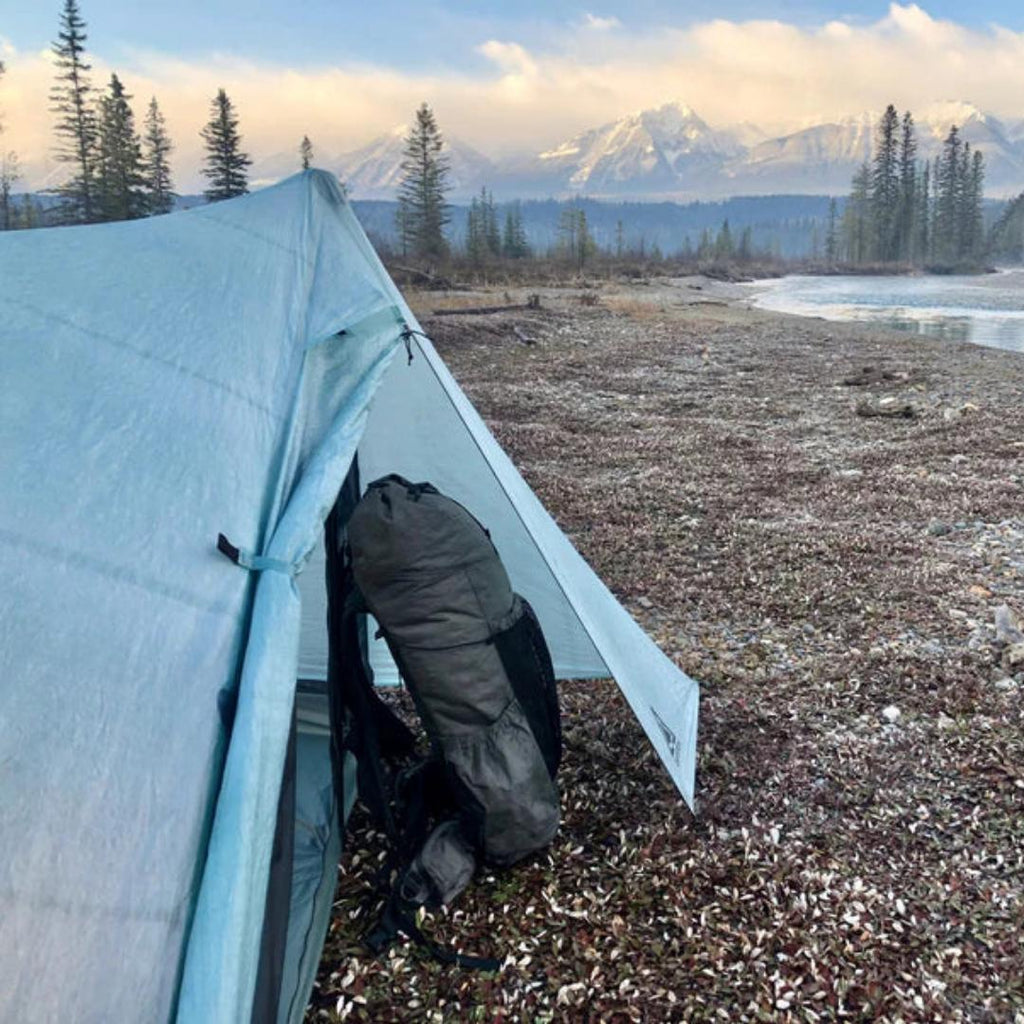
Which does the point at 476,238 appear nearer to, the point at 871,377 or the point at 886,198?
the point at 886,198

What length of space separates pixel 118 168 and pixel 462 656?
58831 millimetres

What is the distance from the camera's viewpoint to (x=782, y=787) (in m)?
4.40

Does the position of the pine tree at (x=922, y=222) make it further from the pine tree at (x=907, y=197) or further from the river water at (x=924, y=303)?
the river water at (x=924, y=303)

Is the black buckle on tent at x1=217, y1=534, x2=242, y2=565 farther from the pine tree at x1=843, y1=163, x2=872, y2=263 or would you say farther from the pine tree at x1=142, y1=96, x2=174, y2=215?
the pine tree at x1=843, y1=163, x2=872, y2=263

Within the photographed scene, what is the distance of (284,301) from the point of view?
3672mm

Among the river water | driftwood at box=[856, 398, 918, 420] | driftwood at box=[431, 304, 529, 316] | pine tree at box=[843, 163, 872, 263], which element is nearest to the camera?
driftwood at box=[856, 398, 918, 420]

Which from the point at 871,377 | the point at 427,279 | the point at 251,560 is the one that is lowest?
the point at 871,377

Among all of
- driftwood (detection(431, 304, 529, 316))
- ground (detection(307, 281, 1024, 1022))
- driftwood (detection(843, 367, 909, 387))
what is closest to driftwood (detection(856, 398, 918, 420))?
ground (detection(307, 281, 1024, 1022))

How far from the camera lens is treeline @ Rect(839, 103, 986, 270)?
314 ft

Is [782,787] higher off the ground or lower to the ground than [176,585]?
lower

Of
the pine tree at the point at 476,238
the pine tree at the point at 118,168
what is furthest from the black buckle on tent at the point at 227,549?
the pine tree at the point at 476,238

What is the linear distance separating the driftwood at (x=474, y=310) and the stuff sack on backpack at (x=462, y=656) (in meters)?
26.4

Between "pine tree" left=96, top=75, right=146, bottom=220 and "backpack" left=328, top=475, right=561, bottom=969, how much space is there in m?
55.8

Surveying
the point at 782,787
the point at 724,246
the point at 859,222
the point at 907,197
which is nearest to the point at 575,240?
the point at 724,246
